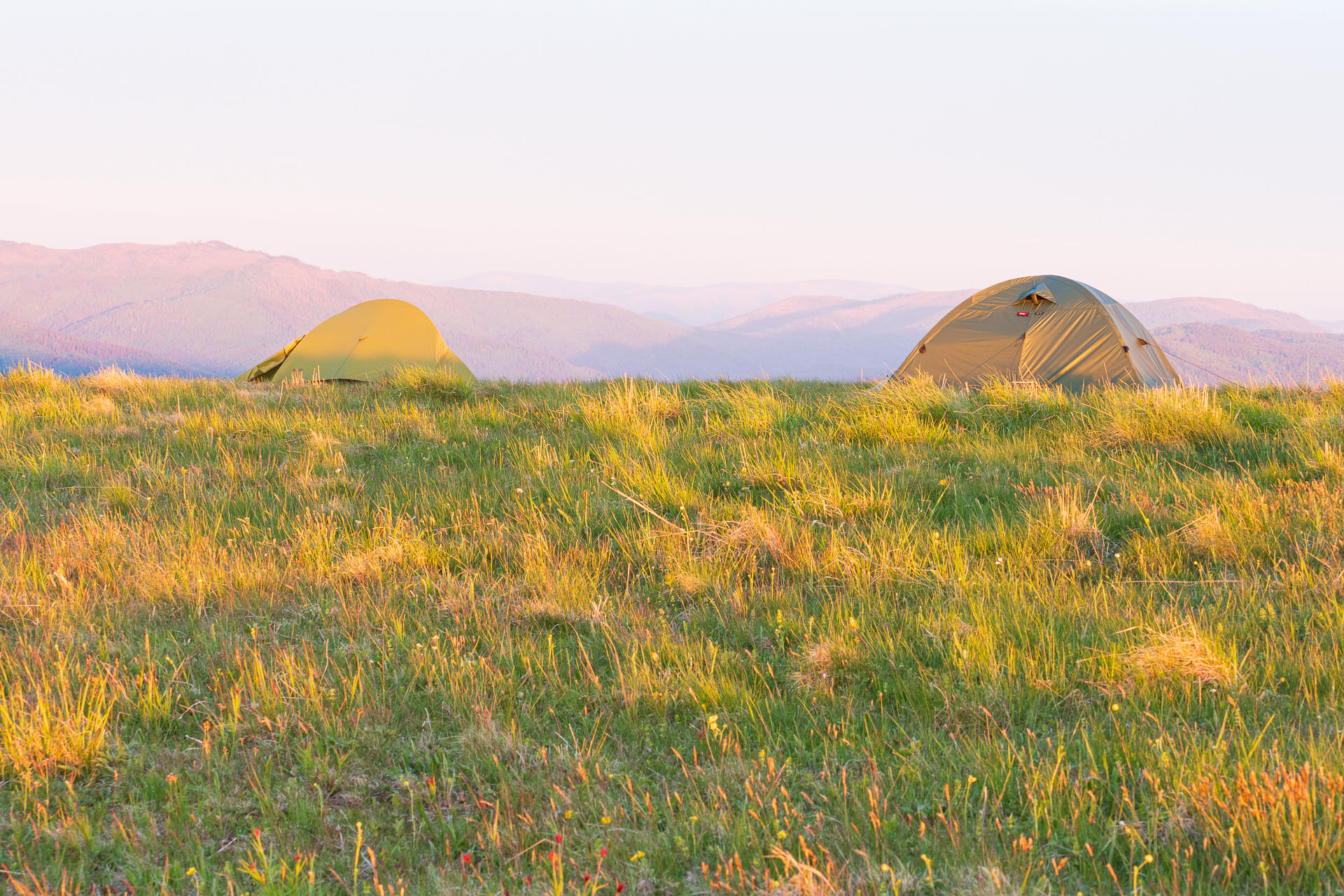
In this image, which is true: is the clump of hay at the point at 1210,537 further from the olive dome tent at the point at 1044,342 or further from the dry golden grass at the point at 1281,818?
the olive dome tent at the point at 1044,342

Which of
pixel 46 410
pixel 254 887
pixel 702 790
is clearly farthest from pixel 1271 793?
pixel 46 410

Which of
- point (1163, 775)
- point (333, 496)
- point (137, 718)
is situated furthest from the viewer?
point (333, 496)

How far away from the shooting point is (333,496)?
579cm

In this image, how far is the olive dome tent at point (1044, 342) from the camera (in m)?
12.0

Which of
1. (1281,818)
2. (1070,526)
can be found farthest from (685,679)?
(1070,526)

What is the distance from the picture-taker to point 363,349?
14.7 metres

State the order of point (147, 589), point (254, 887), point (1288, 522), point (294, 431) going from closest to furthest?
point (254, 887) → point (147, 589) → point (1288, 522) → point (294, 431)

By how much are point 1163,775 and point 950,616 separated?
1107 mm

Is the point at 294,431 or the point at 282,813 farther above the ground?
the point at 294,431

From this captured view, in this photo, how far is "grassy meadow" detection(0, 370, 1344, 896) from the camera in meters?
2.13

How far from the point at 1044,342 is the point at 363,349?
12254 mm

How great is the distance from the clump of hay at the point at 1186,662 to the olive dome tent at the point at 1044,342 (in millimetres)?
9165

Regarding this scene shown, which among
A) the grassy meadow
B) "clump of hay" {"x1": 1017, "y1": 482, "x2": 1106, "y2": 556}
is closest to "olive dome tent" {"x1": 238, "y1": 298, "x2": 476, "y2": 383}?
the grassy meadow

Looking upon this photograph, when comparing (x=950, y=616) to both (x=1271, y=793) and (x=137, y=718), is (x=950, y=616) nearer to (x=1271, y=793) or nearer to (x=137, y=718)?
(x=1271, y=793)
